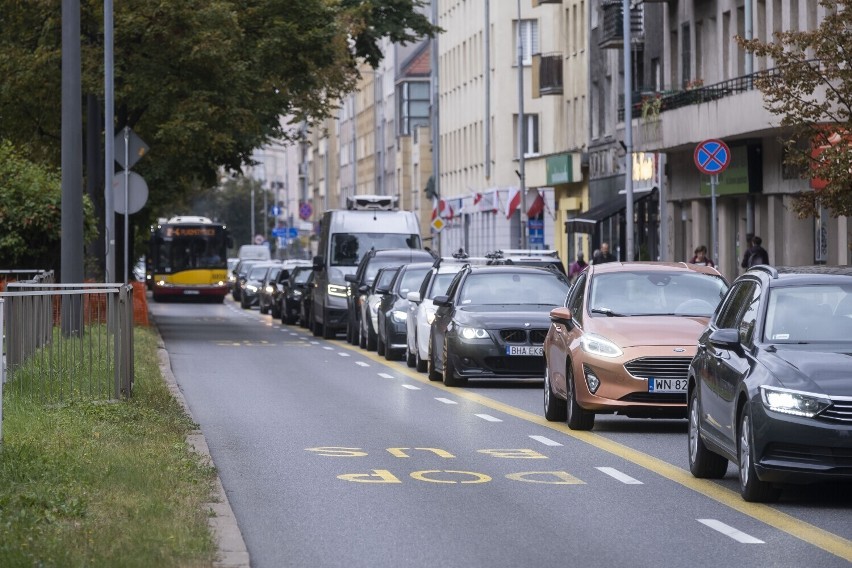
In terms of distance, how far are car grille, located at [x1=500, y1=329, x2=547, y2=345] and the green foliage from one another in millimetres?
14667

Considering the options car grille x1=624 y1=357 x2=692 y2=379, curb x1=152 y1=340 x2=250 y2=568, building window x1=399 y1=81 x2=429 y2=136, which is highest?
building window x1=399 y1=81 x2=429 y2=136

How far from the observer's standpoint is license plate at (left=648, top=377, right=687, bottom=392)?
691 inches

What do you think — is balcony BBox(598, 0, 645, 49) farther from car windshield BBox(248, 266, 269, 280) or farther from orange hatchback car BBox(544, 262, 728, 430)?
orange hatchback car BBox(544, 262, 728, 430)

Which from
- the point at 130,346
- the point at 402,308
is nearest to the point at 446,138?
the point at 402,308

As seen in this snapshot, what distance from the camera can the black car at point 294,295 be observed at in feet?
165

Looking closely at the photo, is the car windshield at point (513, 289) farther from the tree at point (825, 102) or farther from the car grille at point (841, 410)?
the car grille at point (841, 410)

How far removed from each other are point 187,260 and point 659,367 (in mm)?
58615

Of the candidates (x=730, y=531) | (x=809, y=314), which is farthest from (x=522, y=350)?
(x=730, y=531)

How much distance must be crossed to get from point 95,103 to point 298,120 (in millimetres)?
7561

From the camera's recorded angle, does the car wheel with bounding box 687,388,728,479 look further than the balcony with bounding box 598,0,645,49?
No

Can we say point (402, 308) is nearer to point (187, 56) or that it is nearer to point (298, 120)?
point (187, 56)

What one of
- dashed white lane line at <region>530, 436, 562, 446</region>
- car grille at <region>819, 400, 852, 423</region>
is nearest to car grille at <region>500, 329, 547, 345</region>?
dashed white lane line at <region>530, 436, 562, 446</region>

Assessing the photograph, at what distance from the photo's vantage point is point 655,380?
17578 mm

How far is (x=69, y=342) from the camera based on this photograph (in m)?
17.9
